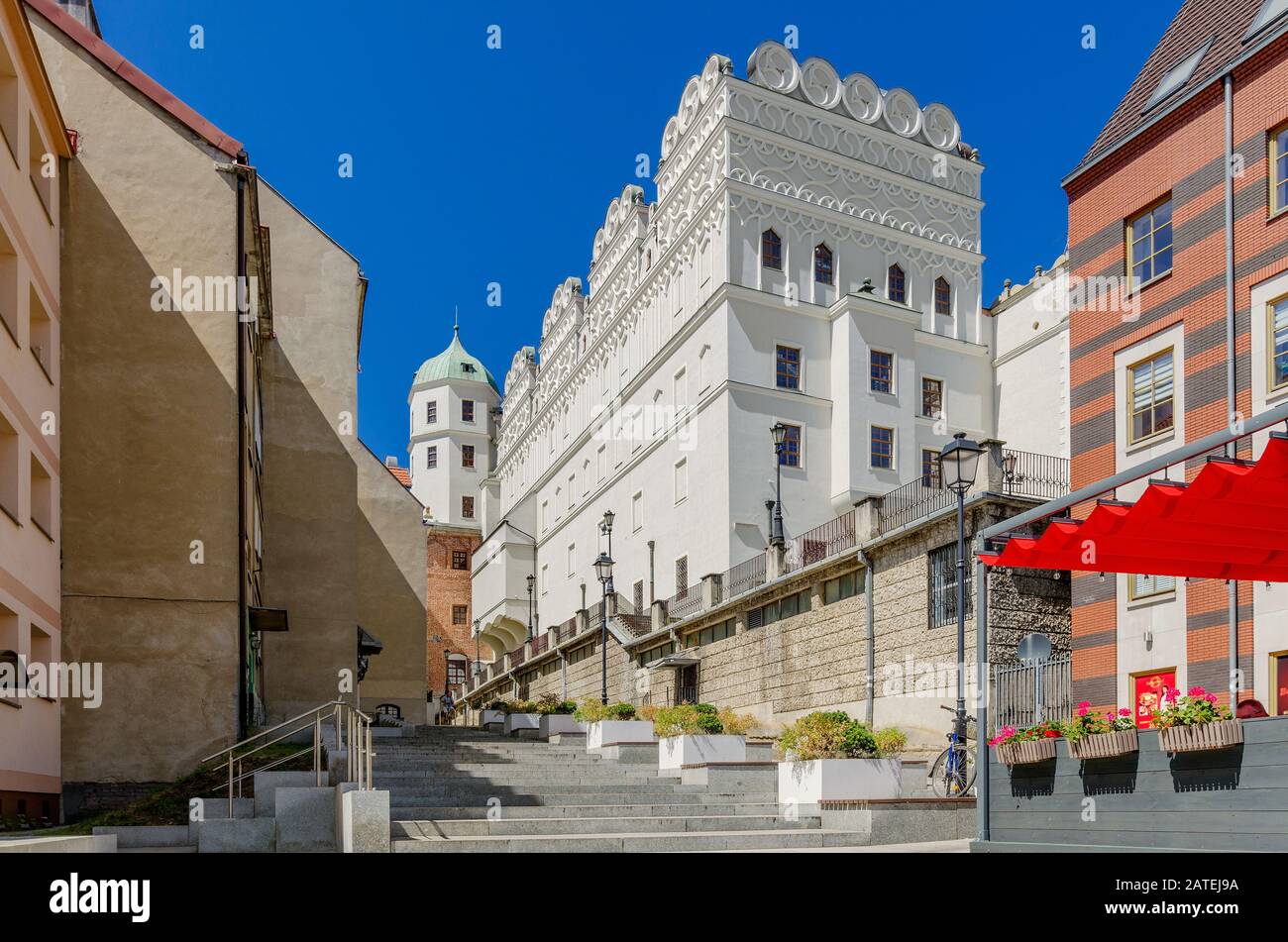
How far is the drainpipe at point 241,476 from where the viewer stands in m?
20.7

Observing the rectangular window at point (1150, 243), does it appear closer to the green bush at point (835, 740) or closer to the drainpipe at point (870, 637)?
the drainpipe at point (870, 637)

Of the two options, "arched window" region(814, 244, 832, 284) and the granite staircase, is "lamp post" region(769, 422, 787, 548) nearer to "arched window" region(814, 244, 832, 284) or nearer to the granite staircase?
"arched window" region(814, 244, 832, 284)

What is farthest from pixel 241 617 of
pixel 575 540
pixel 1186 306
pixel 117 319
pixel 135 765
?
pixel 575 540

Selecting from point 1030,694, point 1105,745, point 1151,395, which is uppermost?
point 1151,395

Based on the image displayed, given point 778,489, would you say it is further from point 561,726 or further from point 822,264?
point 561,726

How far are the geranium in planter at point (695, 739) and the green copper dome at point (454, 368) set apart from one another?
226 feet

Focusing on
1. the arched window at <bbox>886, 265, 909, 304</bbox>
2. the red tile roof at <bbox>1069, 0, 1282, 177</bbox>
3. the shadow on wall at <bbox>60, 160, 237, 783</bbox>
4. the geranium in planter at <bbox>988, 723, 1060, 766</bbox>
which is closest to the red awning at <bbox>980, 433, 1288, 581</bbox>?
the geranium in planter at <bbox>988, 723, 1060, 766</bbox>

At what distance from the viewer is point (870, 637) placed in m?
29.6

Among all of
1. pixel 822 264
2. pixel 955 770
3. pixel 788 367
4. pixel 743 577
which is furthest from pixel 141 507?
pixel 822 264

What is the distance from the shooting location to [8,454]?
16.5m

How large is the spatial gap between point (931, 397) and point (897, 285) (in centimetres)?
460

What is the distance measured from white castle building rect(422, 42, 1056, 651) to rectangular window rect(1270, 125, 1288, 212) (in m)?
21.9

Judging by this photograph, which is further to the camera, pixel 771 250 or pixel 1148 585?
pixel 771 250

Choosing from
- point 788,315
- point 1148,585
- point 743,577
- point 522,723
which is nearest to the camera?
point 1148,585
